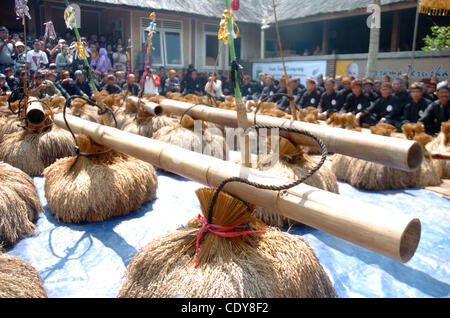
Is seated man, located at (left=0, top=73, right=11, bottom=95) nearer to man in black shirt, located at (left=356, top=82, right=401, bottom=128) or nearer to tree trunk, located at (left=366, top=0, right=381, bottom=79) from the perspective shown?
man in black shirt, located at (left=356, top=82, right=401, bottom=128)

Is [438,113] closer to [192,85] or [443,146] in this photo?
[443,146]

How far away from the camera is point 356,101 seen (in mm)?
6441

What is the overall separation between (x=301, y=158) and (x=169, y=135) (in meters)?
1.88

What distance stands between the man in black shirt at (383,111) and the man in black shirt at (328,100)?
85cm

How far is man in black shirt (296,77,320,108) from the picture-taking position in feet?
24.0

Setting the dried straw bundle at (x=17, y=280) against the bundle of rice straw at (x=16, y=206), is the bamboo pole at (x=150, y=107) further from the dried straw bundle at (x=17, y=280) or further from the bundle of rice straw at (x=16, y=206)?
the dried straw bundle at (x=17, y=280)

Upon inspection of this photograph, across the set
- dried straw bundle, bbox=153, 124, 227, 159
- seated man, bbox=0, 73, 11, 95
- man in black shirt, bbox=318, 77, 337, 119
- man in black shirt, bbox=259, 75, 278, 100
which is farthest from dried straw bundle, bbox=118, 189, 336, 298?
man in black shirt, bbox=259, 75, 278, 100

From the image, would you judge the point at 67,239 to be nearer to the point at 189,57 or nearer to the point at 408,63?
the point at 408,63

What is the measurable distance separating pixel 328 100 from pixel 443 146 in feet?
10.7

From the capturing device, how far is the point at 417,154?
177 centimetres

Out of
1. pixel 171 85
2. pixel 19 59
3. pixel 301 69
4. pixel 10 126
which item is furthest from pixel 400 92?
pixel 19 59

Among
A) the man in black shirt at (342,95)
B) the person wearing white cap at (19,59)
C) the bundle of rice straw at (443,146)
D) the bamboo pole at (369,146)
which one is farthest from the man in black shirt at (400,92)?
the person wearing white cap at (19,59)

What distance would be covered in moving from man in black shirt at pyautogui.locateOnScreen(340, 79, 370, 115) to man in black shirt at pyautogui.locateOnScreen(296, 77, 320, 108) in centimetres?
86

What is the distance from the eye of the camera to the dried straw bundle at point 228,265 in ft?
4.74
